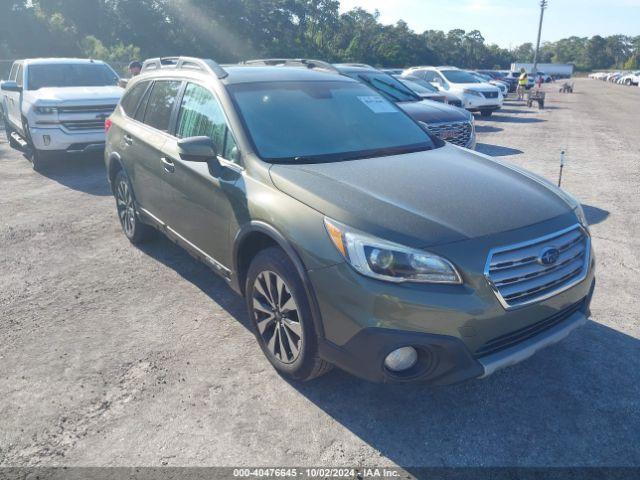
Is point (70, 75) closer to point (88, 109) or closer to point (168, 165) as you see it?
point (88, 109)

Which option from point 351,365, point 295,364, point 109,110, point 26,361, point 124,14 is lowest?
point 26,361

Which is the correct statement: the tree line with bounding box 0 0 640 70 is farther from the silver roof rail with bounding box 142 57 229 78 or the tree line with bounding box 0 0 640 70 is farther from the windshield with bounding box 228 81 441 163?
the windshield with bounding box 228 81 441 163

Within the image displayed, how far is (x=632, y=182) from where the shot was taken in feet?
27.8

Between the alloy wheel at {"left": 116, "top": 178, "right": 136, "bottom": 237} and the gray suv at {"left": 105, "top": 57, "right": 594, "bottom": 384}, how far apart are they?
4.12ft

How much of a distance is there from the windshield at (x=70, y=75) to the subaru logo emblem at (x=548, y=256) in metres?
10.0

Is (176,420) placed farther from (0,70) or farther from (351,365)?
(0,70)

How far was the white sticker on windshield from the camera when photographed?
4.47 metres

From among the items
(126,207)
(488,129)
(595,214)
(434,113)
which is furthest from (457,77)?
(126,207)

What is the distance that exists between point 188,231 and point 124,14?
51.3 meters

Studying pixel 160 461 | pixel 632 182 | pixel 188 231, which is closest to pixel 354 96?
pixel 188 231

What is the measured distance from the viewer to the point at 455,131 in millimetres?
8906

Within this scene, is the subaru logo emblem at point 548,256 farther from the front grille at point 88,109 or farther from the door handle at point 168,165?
the front grille at point 88,109

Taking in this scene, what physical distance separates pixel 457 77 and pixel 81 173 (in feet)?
46.1

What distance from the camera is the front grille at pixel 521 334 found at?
2744 millimetres
